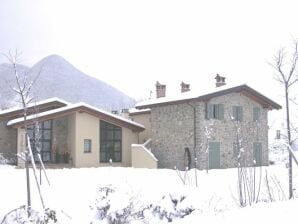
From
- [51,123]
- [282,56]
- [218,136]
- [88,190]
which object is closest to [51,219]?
[88,190]

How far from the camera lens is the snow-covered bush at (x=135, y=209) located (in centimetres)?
1245

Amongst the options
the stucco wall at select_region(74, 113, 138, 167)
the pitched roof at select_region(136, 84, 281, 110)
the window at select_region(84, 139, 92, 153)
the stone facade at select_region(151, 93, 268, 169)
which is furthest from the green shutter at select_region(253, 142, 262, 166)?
the window at select_region(84, 139, 92, 153)

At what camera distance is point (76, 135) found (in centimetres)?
2675

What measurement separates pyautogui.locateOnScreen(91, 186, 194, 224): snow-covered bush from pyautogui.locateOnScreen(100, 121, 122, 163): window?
48.1 ft

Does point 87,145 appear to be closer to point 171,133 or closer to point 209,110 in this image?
point 171,133

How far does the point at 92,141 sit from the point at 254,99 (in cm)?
1038

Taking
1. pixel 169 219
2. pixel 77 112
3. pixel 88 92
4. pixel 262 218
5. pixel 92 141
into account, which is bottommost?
pixel 169 219

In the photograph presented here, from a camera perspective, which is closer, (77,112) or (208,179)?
(208,179)

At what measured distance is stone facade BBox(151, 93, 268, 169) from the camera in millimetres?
25219

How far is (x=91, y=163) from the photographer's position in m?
27.2

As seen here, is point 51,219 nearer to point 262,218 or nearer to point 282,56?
point 262,218

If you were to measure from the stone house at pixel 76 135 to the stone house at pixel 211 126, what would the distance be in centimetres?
208

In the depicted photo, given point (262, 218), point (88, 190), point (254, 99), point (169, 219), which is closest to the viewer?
point (262, 218)

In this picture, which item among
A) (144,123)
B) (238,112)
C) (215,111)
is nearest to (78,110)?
(144,123)
